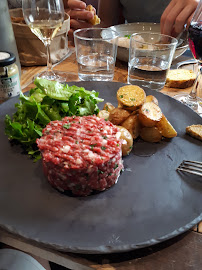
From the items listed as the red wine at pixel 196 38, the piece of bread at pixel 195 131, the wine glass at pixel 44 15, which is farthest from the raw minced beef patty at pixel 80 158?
the wine glass at pixel 44 15

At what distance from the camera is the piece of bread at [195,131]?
4.41ft

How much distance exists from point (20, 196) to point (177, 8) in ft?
7.09

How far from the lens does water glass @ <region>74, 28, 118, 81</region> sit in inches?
76.0

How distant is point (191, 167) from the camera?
3.91 ft

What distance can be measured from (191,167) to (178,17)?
1624mm

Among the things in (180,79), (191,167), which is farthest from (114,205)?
(180,79)

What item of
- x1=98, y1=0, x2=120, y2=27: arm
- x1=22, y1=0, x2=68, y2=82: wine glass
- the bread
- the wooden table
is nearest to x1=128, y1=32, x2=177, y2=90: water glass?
the bread

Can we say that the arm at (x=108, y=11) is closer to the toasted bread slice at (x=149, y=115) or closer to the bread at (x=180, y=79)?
the bread at (x=180, y=79)

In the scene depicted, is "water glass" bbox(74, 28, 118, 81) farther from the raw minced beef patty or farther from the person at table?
the raw minced beef patty

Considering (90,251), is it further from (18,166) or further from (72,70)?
(72,70)

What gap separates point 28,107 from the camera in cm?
138

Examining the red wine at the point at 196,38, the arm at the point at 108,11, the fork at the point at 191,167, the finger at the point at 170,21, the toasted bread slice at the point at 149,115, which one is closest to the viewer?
the fork at the point at 191,167

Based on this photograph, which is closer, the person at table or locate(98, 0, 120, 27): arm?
the person at table

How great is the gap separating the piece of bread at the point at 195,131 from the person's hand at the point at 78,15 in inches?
74.9
